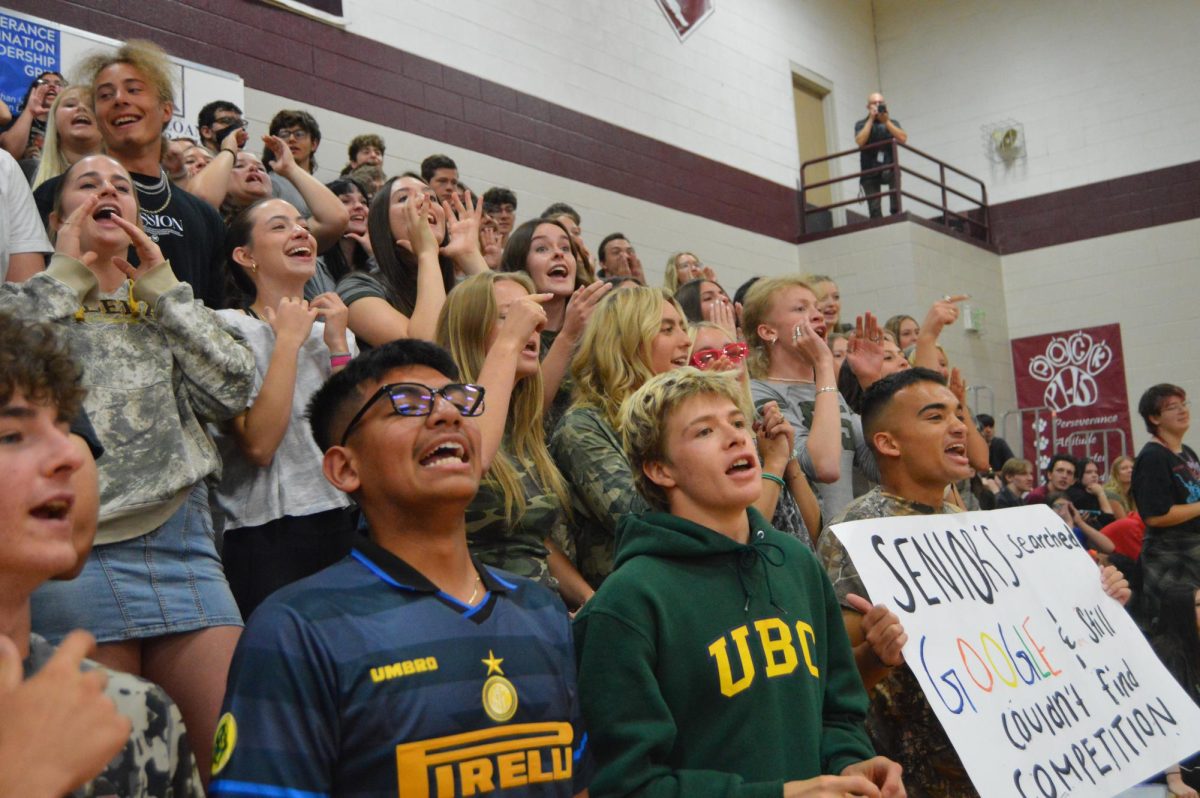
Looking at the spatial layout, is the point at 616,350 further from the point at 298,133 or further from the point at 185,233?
the point at 298,133

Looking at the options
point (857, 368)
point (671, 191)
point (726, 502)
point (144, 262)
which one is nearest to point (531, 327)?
point (726, 502)

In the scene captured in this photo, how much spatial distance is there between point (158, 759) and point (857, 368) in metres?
3.36

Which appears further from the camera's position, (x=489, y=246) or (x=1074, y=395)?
(x=1074, y=395)

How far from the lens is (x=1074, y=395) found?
498 inches

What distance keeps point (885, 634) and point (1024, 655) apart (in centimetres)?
64

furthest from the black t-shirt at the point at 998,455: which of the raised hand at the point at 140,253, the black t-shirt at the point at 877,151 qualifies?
the raised hand at the point at 140,253

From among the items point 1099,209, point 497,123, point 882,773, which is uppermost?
point 497,123

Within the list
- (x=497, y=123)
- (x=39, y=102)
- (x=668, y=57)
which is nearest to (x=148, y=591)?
(x=39, y=102)

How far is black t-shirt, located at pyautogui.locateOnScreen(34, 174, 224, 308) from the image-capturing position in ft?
9.93

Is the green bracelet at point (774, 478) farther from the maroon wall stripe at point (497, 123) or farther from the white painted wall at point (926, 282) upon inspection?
the white painted wall at point (926, 282)

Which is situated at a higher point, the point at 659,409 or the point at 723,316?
the point at 723,316

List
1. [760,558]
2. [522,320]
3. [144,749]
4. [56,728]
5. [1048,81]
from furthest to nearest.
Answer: [1048,81] → [522,320] → [760,558] → [144,749] → [56,728]

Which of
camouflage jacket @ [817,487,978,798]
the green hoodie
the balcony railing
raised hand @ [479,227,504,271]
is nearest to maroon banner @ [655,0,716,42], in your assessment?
the balcony railing

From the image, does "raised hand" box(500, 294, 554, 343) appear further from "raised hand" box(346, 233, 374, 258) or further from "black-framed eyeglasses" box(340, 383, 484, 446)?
"raised hand" box(346, 233, 374, 258)
